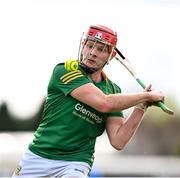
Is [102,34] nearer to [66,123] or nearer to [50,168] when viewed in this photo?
[66,123]

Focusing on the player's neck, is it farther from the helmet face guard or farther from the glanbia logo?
the glanbia logo

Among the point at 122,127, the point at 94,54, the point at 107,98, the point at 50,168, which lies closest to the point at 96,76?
the point at 94,54

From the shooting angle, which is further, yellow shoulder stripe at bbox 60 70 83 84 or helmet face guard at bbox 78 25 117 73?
helmet face guard at bbox 78 25 117 73

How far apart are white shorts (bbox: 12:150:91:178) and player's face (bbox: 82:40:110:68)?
2.63 feet

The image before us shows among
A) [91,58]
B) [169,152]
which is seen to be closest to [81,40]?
[91,58]

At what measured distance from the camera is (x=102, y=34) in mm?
8109

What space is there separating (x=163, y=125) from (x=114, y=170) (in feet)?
55.2

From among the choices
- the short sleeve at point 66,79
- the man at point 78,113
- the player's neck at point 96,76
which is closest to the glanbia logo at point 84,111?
the man at point 78,113

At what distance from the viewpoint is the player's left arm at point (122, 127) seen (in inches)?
318

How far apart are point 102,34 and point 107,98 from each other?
58cm

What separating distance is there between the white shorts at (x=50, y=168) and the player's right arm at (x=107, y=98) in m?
0.50

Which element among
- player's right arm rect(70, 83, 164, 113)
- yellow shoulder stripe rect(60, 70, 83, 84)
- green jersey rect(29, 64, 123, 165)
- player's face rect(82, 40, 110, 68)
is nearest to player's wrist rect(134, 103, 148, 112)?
player's right arm rect(70, 83, 164, 113)

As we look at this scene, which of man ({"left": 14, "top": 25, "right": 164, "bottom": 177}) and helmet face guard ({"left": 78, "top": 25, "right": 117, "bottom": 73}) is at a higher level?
helmet face guard ({"left": 78, "top": 25, "right": 117, "bottom": 73})

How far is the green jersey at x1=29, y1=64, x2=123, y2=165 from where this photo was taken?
7930 mm
